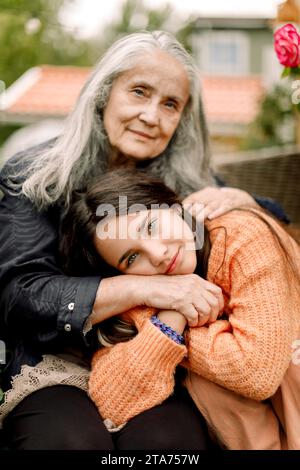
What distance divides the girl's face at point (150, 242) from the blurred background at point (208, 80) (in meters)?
0.68

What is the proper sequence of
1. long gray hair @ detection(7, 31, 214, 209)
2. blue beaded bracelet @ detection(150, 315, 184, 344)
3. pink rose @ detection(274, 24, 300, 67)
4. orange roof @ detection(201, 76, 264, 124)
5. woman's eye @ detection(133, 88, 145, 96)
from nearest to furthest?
1. blue beaded bracelet @ detection(150, 315, 184, 344)
2. pink rose @ detection(274, 24, 300, 67)
3. long gray hair @ detection(7, 31, 214, 209)
4. woman's eye @ detection(133, 88, 145, 96)
5. orange roof @ detection(201, 76, 264, 124)

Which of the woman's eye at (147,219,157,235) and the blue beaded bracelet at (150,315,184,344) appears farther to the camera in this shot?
the woman's eye at (147,219,157,235)

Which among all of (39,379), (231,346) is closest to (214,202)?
(231,346)

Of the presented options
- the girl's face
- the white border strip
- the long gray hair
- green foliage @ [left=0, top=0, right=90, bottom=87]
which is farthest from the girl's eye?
the white border strip

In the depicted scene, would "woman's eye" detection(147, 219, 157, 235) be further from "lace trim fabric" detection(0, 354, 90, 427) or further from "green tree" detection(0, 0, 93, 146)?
"green tree" detection(0, 0, 93, 146)

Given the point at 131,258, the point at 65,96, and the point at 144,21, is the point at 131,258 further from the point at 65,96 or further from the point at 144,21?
the point at 144,21

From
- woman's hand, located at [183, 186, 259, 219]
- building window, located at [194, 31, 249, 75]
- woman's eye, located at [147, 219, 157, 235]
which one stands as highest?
woman's eye, located at [147, 219, 157, 235]

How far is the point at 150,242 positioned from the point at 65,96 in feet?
42.9

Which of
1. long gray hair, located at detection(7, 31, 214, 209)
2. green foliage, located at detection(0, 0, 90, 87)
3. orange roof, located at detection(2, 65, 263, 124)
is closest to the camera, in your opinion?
long gray hair, located at detection(7, 31, 214, 209)

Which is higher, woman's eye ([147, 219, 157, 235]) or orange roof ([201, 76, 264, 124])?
woman's eye ([147, 219, 157, 235])

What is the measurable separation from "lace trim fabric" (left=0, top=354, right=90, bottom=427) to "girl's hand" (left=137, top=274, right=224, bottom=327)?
0.32 m

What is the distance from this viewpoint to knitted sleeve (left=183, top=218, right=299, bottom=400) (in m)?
1.85

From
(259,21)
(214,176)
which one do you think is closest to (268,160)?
(214,176)

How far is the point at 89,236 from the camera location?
85.0 inches
